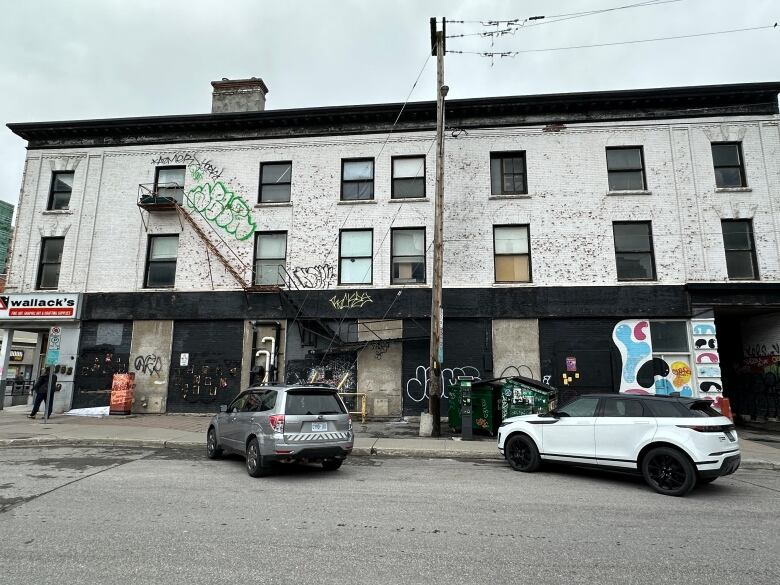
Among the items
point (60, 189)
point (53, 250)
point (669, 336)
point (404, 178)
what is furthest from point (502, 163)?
point (53, 250)

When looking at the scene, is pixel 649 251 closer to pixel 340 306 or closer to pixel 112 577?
pixel 340 306

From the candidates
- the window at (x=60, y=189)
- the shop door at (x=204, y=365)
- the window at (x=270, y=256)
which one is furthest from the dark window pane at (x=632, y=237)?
the window at (x=60, y=189)

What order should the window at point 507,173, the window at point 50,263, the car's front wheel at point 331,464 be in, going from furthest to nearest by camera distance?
the window at point 50,263 → the window at point 507,173 → the car's front wheel at point 331,464

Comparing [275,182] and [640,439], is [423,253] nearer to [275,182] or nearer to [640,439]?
[275,182]

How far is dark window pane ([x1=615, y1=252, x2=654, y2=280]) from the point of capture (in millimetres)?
16141

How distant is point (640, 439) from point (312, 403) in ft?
17.7

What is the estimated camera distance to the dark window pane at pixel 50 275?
18.3 metres

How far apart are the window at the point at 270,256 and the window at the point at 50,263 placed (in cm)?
776

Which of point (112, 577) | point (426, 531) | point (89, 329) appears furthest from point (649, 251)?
point (89, 329)

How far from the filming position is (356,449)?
35.5 feet

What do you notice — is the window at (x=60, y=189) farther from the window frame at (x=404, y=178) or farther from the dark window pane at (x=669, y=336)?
the dark window pane at (x=669, y=336)

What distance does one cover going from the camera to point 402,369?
16.2m

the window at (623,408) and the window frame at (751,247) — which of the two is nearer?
the window at (623,408)

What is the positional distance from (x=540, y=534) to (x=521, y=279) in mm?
11936
